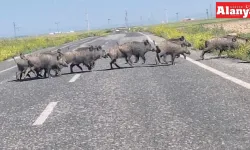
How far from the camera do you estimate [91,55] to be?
47.9 ft

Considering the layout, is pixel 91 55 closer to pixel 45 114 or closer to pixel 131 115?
pixel 45 114

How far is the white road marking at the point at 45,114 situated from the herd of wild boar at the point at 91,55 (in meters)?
5.48

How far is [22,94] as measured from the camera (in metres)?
9.71

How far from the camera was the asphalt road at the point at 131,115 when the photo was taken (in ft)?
15.8

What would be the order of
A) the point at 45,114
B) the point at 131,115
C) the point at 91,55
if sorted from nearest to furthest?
the point at 131,115 < the point at 45,114 < the point at 91,55

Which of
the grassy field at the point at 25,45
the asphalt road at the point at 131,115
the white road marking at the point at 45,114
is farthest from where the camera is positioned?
the grassy field at the point at 25,45

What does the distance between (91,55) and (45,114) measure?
7.89m

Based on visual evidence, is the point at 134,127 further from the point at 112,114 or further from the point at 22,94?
the point at 22,94

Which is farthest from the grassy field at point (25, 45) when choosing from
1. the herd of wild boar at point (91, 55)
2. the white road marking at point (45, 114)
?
the white road marking at point (45, 114)

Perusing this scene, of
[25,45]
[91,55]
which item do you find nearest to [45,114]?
[91,55]

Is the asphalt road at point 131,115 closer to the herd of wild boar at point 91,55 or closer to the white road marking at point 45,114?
the white road marking at point 45,114

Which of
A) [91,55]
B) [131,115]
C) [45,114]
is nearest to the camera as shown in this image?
[131,115]

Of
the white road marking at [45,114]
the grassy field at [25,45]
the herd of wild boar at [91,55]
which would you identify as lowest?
the grassy field at [25,45]

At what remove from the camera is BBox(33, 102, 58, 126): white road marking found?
6260 millimetres
